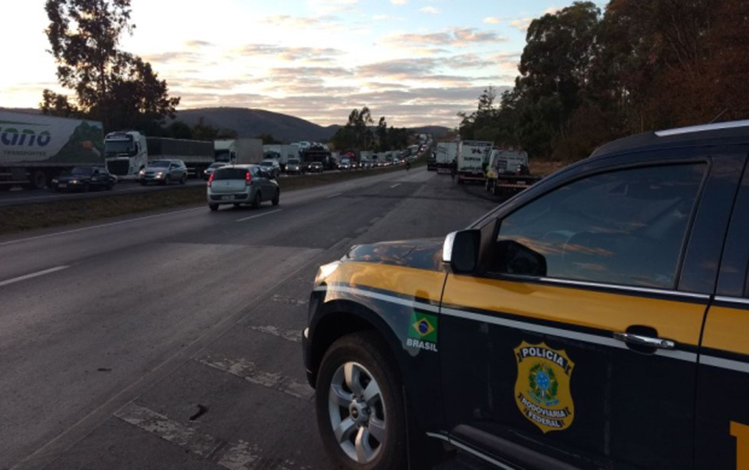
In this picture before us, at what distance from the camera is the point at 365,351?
368 centimetres

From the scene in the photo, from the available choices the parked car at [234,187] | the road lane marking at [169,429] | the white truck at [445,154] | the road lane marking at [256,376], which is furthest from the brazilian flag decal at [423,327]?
the white truck at [445,154]

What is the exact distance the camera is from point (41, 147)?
3638 centimetres

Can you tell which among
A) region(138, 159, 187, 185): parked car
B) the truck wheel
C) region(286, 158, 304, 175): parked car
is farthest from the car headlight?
region(286, 158, 304, 175): parked car

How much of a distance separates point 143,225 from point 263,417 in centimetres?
1550

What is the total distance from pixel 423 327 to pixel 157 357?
146 inches

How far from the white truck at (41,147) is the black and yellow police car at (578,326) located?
35735mm

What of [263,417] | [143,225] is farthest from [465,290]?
[143,225]

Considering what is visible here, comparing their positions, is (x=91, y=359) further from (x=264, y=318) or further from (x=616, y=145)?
(x=616, y=145)

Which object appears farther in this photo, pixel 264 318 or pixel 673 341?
pixel 264 318

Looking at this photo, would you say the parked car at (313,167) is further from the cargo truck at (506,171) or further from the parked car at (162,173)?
the cargo truck at (506,171)

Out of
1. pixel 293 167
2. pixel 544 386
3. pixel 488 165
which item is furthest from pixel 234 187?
pixel 293 167

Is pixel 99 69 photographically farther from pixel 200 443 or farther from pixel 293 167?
pixel 200 443

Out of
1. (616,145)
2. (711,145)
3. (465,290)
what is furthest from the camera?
(465,290)

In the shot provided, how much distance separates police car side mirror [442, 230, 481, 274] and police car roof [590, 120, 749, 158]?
2.18 feet
